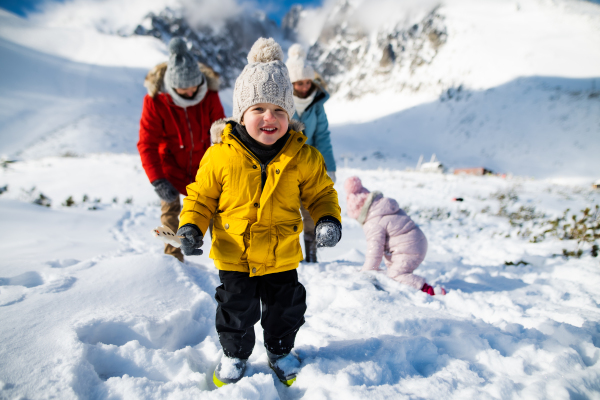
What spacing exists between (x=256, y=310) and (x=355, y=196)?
1654mm

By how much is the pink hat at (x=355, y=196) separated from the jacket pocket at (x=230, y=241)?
5.27ft

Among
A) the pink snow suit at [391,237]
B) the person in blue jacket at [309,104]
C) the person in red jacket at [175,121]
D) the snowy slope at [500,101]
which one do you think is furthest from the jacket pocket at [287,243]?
the snowy slope at [500,101]

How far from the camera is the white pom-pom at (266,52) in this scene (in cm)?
172

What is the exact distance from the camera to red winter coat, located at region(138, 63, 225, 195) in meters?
2.65

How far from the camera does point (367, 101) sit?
127ft

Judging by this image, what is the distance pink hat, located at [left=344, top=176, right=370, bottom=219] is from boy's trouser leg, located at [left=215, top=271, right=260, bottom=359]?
1.58 meters

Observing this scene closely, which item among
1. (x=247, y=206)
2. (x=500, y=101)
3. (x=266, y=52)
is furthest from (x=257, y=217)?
(x=500, y=101)

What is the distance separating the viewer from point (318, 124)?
3.16m

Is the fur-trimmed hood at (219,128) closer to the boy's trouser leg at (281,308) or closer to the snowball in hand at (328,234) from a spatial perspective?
the snowball in hand at (328,234)

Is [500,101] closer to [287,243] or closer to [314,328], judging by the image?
[314,328]

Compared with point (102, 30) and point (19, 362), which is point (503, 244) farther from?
point (102, 30)

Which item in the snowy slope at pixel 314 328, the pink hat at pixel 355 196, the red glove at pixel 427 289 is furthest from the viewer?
the pink hat at pixel 355 196

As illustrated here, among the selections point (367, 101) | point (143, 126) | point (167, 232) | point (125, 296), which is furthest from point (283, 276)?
point (367, 101)

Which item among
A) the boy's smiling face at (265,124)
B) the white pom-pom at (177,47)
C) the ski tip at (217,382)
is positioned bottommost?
the ski tip at (217,382)
